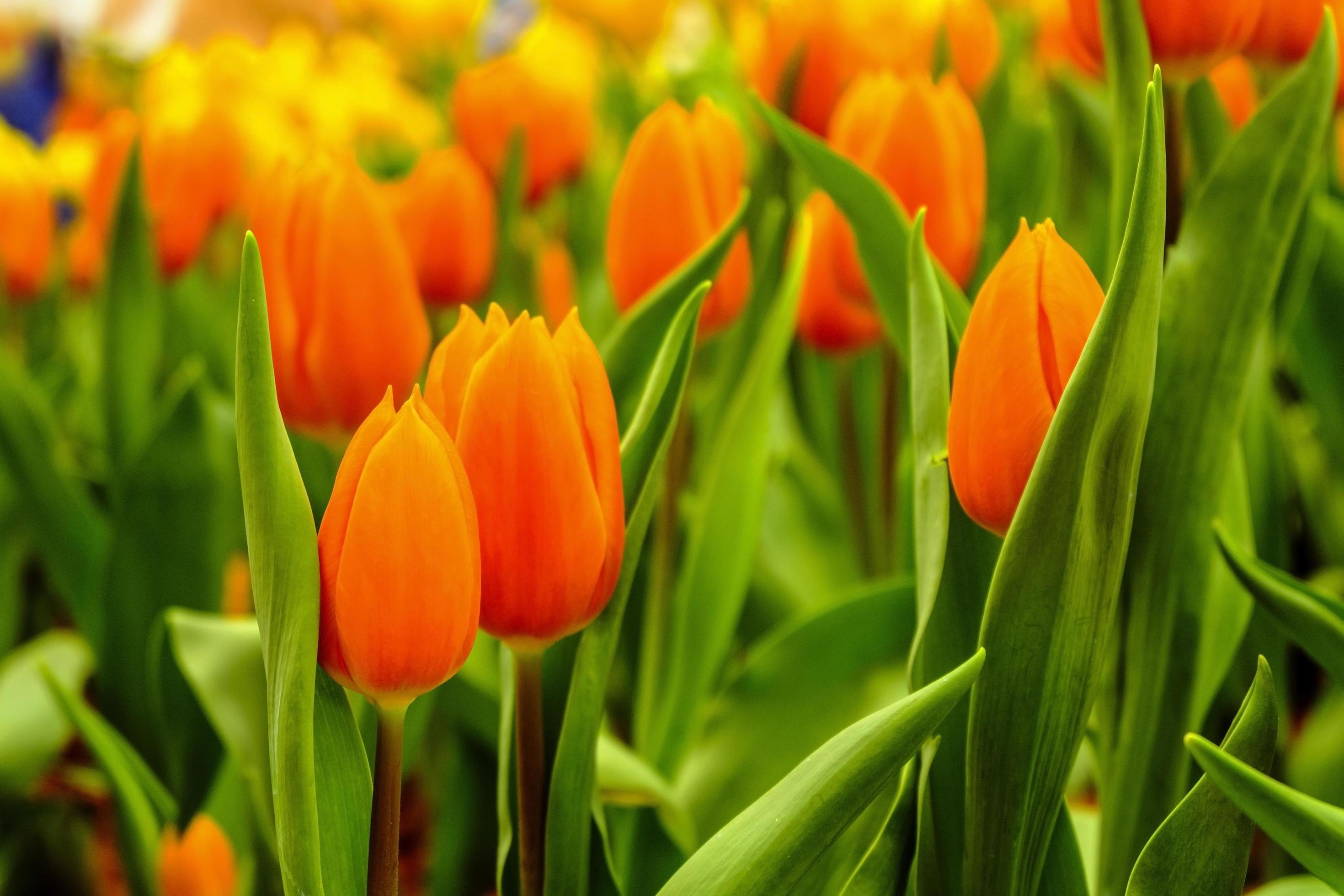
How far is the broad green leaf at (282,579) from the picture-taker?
1.00ft

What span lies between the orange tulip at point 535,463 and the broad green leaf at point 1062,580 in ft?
0.34

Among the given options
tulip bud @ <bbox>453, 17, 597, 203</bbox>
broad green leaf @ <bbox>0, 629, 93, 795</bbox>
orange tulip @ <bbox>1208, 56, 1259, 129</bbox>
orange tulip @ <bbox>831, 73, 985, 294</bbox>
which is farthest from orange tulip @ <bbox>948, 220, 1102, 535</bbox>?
tulip bud @ <bbox>453, 17, 597, 203</bbox>

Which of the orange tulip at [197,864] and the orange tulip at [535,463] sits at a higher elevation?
the orange tulip at [535,463]

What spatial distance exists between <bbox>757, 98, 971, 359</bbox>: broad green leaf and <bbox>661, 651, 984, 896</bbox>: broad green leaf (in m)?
0.20

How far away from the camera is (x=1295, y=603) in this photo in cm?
41

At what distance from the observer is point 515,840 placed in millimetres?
418

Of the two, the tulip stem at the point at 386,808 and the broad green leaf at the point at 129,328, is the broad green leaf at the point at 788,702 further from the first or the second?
the broad green leaf at the point at 129,328

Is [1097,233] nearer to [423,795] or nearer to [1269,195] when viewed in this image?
[1269,195]

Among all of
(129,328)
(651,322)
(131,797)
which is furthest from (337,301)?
(129,328)

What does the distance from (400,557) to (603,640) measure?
0.32 feet

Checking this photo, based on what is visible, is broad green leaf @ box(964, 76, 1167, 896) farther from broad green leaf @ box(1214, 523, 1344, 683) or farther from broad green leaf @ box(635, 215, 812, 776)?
broad green leaf @ box(635, 215, 812, 776)

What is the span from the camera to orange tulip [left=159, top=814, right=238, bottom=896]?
1.64 feet

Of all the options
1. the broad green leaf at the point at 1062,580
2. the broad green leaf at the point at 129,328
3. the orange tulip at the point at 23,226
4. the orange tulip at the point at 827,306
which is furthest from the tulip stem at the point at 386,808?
the orange tulip at the point at 23,226

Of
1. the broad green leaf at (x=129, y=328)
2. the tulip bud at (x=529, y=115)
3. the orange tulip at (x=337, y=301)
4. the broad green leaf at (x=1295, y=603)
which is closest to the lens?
the broad green leaf at (x=1295, y=603)
